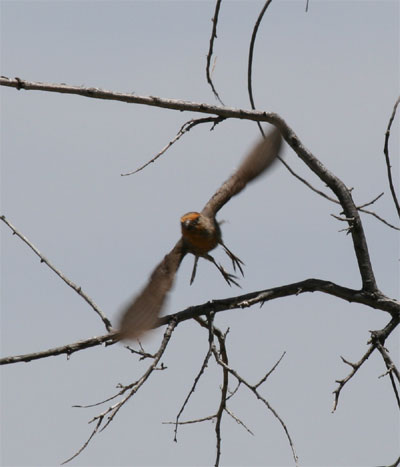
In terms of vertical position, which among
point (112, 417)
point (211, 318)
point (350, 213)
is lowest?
point (112, 417)

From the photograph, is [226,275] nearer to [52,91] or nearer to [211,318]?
[211,318]

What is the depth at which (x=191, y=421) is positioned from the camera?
227 inches

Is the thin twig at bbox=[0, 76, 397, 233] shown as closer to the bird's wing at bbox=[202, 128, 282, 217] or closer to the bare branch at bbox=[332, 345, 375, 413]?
the bird's wing at bbox=[202, 128, 282, 217]

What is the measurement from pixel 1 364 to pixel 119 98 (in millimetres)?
1646

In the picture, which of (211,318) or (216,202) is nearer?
(211,318)

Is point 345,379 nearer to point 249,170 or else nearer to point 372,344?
point 372,344

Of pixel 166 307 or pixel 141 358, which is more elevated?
pixel 166 307

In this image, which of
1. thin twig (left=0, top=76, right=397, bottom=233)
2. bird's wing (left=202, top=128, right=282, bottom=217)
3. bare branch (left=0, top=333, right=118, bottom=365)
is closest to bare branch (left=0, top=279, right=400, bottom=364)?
bare branch (left=0, top=333, right=118, bottom=365)

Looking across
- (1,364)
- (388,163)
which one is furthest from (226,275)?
(1,364)

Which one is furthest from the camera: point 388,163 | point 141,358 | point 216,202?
point 216,202

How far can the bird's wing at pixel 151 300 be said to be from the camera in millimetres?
5574

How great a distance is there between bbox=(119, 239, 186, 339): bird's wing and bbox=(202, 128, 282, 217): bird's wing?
44 cm

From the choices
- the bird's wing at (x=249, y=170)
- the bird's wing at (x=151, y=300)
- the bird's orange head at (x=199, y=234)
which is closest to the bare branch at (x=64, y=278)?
the bird's wing at (x=151, y=300)

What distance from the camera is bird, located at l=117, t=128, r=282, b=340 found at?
5.67m
